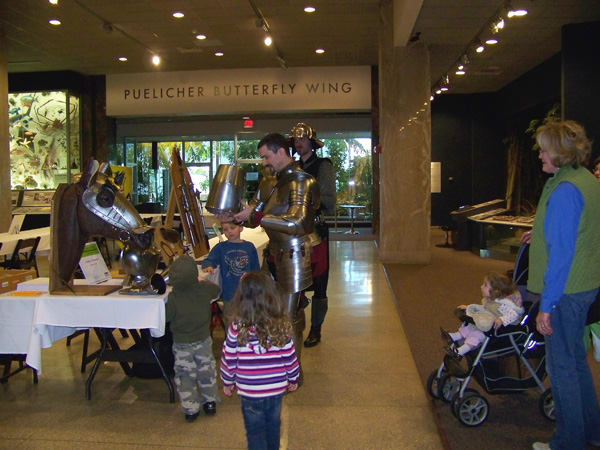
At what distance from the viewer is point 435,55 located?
10.2m

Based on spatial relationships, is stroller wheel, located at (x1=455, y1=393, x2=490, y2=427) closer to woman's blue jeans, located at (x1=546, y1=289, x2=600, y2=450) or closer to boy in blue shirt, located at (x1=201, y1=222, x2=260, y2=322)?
woman's blue jeans, located at (x1=546, y1=289, x2=600, y2=450)

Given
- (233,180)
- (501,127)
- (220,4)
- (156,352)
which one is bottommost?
(156,352)

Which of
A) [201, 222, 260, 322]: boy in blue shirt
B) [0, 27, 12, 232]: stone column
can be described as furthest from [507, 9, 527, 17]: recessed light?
[0, 27, 12, 232]: stone column

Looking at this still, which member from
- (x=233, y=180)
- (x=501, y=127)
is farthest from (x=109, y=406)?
(x=501, y=127)

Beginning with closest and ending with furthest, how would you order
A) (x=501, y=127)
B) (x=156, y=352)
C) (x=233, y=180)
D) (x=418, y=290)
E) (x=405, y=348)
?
(x=233, y=180), (x=156, y=352), (x=405, y=348), (x=418, y=290), (x=501, y=127)

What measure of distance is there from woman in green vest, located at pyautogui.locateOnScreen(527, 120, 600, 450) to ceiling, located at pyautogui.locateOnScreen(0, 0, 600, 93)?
194 inches

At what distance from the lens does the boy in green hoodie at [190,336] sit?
10.1 ft

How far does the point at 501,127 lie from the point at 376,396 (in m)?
13.3

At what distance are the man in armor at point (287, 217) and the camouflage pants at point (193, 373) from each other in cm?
56

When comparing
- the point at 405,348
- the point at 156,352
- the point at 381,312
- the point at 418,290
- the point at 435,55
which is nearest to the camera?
the point at 156,352

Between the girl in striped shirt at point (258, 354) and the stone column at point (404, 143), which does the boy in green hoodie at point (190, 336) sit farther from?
the stone column at point (404, 143)

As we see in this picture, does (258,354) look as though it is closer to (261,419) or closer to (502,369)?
(261,419)

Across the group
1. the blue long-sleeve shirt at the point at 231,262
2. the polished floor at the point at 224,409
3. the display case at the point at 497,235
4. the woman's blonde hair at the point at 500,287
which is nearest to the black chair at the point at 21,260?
the polished floor at the point at 224,409

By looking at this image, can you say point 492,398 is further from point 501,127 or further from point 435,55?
point 501,127
